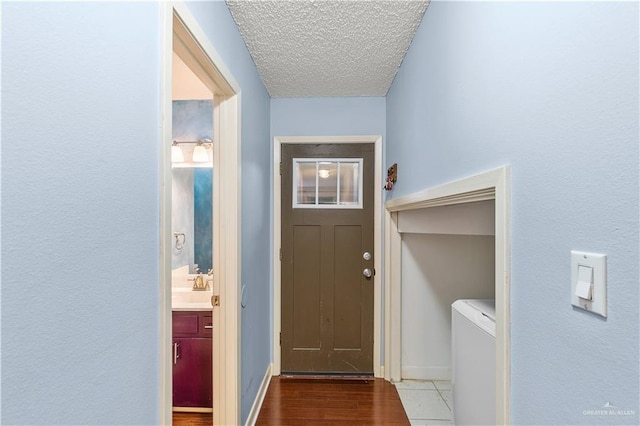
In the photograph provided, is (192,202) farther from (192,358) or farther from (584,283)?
(584,283)

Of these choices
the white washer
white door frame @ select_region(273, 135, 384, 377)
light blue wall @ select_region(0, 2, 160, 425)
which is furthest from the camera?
white door frame @ select_region(273, 135, 384, 377)

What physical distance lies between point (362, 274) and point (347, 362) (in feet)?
2.62

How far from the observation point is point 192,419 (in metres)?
2.26

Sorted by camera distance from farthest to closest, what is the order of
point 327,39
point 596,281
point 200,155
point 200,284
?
point 200,155 < point 200,284 < point 327,39 < point 596,281

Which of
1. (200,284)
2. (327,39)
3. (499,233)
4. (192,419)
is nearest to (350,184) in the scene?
(327,39)

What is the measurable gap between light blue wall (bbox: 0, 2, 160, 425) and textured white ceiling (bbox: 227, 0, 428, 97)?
1.00 metres

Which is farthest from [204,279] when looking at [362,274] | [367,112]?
[367,112]

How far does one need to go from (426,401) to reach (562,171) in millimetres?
2338

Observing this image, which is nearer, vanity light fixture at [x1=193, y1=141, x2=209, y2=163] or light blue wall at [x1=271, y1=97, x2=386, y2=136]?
vanity light fixture at [x1=193, y1=141, x2=209, y2=163]

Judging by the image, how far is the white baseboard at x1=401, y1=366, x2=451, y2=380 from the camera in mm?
2783

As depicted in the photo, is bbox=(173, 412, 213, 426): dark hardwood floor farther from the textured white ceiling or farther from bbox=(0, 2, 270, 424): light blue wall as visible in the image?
the textured white ceiling

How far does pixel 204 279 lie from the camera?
2.63 m

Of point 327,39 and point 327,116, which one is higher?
point 327,39

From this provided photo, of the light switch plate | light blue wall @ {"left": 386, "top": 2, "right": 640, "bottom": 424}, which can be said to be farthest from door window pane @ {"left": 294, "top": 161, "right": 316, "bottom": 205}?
the light switch plate
